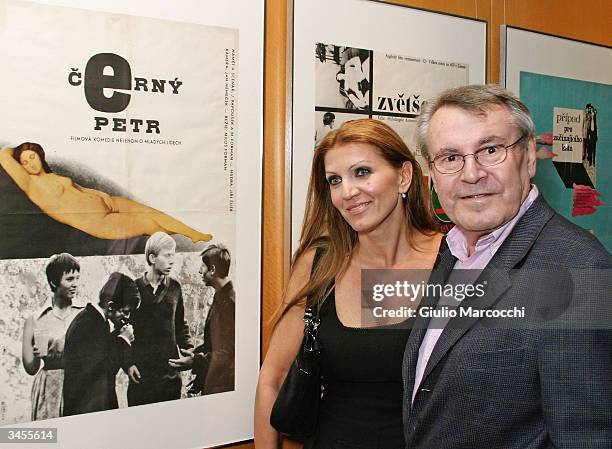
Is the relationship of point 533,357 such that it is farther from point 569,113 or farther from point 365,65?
point 569,113

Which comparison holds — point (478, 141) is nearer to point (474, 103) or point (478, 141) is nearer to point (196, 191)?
point (474, 103)

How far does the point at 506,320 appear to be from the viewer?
1.02 m

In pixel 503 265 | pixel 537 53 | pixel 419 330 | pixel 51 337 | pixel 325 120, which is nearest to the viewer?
pixel 503 265

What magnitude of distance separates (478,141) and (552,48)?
140 cm

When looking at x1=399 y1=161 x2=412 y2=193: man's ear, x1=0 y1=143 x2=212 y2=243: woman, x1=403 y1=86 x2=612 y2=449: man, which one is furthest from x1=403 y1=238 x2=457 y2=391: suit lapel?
x1=0 y1=143 x2=212 y2=243: woman

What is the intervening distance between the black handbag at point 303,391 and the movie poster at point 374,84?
1.84 feet

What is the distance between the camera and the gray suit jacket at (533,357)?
927 mm

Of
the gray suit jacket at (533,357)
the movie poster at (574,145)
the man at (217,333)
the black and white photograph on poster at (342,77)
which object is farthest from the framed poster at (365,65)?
the gray suit jacket at (533,357)

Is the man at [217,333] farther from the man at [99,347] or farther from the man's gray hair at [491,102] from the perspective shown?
the man's gray hair at [491,102]

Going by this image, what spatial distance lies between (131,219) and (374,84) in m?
0.83

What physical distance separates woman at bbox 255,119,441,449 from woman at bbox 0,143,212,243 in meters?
0.37

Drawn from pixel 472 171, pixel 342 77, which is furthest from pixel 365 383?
pixel 342 77

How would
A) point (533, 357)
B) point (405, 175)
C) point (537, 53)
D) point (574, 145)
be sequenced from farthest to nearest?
1. point (574, 145)
2. point (537, 53)
3. point (405, 175)
4. point (533, 357)

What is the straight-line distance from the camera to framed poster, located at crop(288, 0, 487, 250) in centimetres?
171
